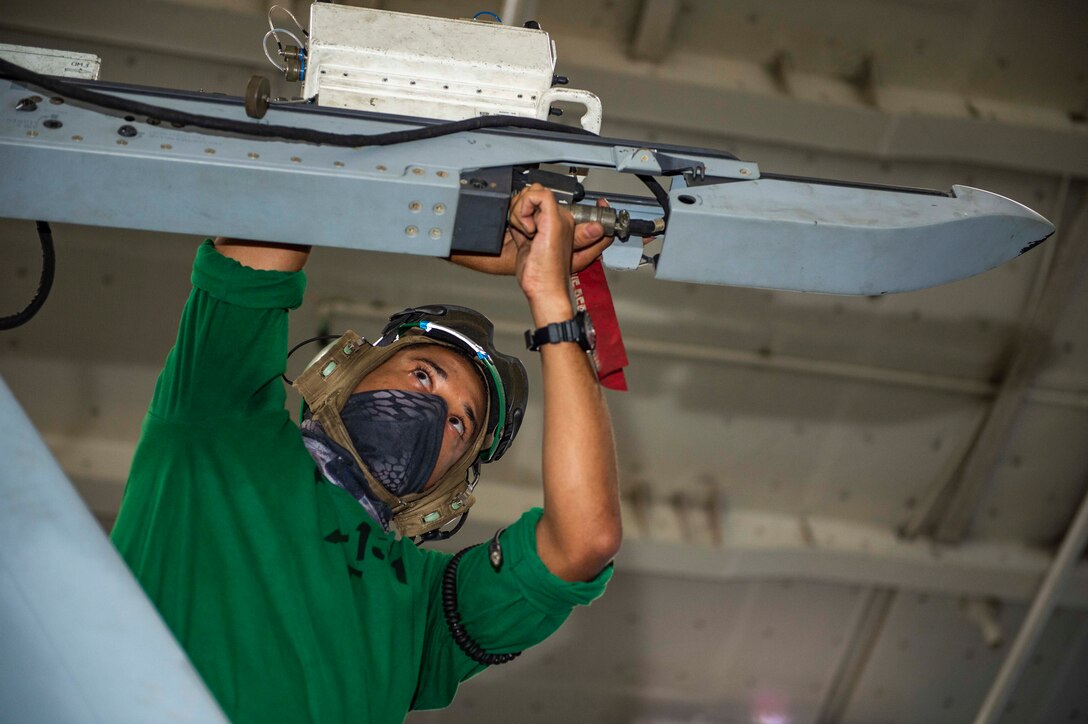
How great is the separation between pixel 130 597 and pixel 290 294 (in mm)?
961

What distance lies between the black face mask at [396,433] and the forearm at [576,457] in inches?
15.1

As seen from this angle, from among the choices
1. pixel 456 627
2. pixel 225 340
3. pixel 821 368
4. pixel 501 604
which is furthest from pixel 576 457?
pixel 821 368

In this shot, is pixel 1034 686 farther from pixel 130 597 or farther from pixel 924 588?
pixel 130 597

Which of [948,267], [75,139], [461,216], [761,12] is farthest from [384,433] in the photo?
[761,12]

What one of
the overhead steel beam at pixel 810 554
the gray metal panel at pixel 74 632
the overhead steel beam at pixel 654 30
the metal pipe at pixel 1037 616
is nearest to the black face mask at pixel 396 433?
the gray metal panel at pixel 74 632

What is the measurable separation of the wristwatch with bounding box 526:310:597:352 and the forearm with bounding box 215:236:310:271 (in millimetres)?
441

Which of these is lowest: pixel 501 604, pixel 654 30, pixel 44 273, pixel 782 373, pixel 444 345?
pixel 782 373

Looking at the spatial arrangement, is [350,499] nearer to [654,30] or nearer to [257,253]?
[257,253]

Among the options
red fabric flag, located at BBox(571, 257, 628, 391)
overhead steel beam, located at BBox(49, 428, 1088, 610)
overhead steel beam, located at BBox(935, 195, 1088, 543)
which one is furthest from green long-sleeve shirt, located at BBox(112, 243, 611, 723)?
overhead steel beam, located at BBox(935, 195, 1088, 543)

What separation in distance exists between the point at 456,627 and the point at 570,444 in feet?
1.69

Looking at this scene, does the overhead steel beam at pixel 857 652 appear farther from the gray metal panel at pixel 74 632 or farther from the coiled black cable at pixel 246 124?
the gray metal panel at pixel 74 632

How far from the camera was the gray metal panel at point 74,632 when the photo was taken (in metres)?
1.02

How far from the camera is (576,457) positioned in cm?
195

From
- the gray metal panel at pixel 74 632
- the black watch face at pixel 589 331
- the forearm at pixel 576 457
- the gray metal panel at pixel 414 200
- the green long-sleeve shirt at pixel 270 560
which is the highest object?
the gray metal panel at pixel 414 200
